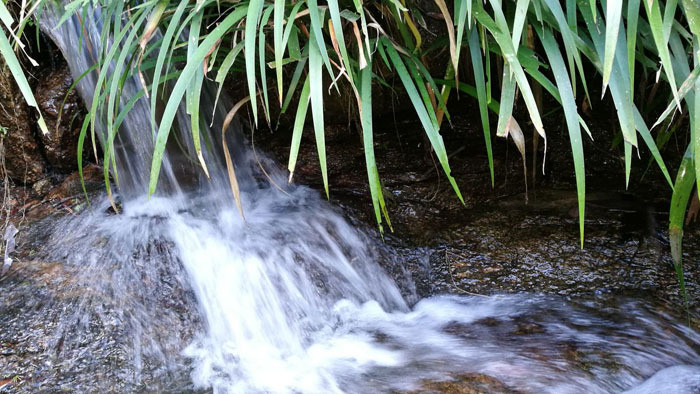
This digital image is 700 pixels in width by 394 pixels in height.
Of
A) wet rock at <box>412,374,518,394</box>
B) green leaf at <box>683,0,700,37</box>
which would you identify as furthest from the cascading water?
green leaf at <box>683,0,700,37</box>

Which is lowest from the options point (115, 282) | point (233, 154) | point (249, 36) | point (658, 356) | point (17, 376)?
point (658, 356)

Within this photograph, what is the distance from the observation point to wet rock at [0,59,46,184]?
8.27 ft

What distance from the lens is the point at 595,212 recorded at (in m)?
2.10

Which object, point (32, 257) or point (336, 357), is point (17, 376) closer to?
point (32, 257)

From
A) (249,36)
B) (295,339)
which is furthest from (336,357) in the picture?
(249,36)

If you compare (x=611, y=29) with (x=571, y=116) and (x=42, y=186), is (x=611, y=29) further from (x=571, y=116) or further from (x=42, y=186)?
(x=42, y=186)

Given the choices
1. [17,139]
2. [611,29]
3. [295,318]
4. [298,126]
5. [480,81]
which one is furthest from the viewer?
[17,139]

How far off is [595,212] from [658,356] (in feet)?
2.01

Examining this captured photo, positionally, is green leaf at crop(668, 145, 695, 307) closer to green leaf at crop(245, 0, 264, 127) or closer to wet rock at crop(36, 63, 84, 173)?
green leaf at crop(245, 0, 264, 127)

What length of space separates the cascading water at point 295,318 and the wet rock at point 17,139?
0.39m

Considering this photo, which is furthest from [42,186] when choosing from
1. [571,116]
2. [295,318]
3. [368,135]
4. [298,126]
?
[571,116]

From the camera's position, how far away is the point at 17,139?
8.47ft

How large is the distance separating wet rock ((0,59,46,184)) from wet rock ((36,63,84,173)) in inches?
2.1

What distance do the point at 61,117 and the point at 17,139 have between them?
0.21m
